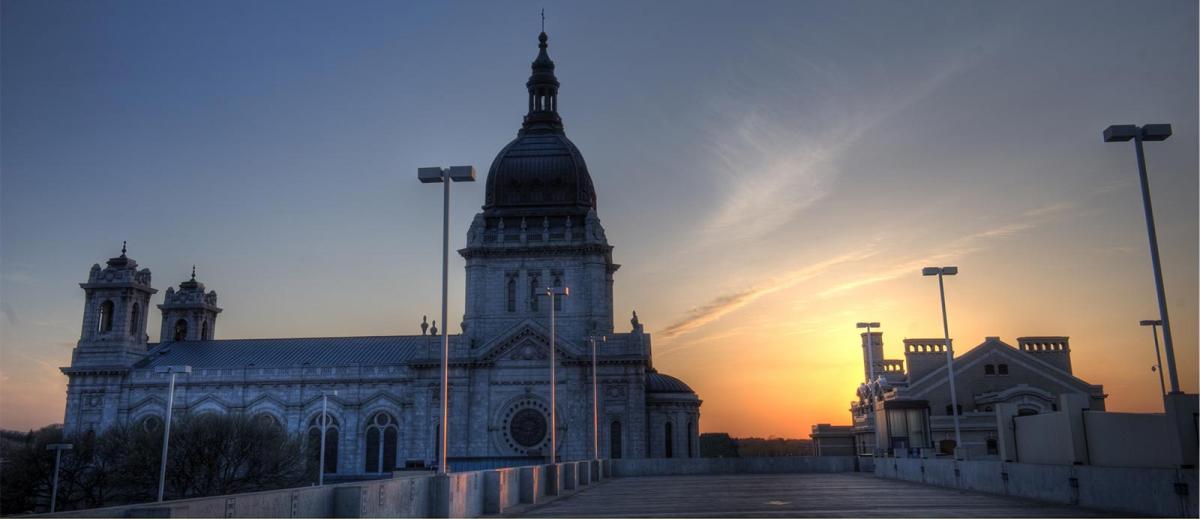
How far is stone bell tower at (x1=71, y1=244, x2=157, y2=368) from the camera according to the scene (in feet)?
293

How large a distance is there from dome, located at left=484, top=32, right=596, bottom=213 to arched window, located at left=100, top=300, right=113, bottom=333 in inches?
1572

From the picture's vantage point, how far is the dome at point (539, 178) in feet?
272

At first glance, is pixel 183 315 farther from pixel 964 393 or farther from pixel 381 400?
pixel 964 393

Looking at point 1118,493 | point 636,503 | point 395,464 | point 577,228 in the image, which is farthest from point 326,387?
point 1118,493

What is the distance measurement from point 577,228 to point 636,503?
5016 centimetres

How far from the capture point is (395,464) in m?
78.9

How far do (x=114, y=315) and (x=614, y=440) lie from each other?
51.4 metres

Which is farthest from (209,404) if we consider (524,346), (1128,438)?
(1128,438)

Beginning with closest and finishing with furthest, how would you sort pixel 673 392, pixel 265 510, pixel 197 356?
pixel 265 510 → pixel 673 392 → pixel 197 356

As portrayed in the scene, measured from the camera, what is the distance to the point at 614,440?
7625 centimetres

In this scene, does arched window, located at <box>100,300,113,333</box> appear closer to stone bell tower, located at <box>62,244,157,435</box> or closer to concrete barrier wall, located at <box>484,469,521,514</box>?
stone bell tower, located at <box>62,244,157,435</box>

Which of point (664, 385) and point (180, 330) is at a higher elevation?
point (180, 330)

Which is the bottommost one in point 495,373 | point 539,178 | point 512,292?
point 495,373

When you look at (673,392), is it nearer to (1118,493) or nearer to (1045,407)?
(1045,407)
